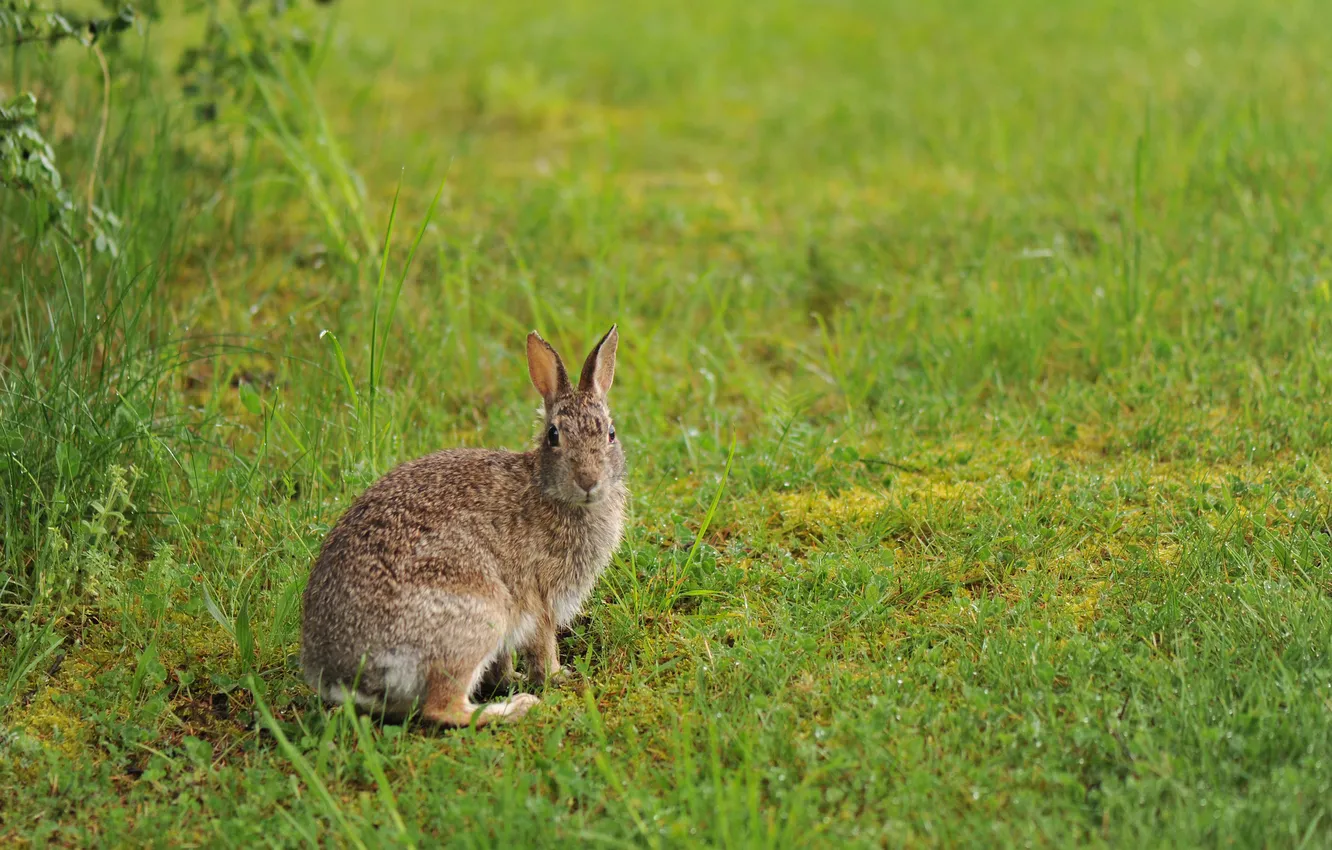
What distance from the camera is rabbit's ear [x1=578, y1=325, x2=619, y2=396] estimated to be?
4.64 meters

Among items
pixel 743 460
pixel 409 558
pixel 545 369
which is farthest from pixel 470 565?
pixel 743 460

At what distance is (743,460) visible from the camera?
5.61 m

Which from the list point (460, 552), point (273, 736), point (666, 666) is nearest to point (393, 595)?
point (460, 552)

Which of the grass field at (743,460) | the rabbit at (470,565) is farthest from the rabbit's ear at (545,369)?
the grass field at (743,460)

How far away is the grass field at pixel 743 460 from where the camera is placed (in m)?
3.74

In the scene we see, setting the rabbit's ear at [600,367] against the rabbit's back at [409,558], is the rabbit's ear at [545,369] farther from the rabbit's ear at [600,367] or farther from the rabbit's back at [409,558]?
the rabbit's back at [409,558]

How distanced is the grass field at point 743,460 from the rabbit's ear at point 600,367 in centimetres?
65

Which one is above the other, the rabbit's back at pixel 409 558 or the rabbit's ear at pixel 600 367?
the rabbit's ear at pixel 600 367

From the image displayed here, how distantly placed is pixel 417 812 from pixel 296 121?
5267mm

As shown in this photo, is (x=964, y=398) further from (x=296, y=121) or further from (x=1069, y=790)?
(x=296, y=121)

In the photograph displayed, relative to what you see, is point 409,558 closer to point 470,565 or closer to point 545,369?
point 470,565

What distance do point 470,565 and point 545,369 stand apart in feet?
2.56

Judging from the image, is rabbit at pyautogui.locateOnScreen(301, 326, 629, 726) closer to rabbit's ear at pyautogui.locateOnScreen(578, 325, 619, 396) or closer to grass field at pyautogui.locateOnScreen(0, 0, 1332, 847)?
rabbit's ear at pyautogui.locateOnScreen(578, 325, 619, 396)

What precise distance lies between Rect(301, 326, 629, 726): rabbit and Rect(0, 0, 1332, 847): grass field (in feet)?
0.53
